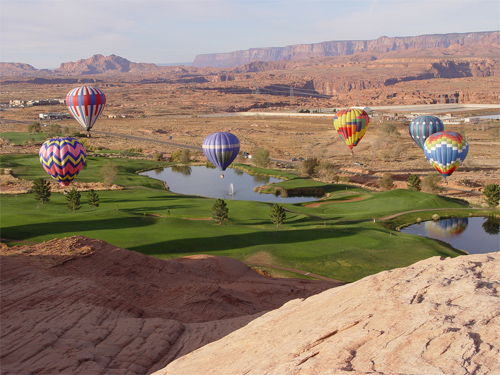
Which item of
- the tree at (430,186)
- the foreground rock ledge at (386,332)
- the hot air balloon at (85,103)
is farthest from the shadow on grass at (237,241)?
the hot air balloon at (85,103)

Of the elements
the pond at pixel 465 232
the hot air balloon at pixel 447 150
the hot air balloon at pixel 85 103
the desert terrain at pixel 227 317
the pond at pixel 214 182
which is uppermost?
the hot air balloon at pixel 85 103

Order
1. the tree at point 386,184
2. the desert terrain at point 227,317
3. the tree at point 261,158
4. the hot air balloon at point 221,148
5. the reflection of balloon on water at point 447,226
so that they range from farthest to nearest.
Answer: the tree at point 261,158, the tree at point 386,184, the hot air balloon at point 221,148, the reflection of balloon on water at point 447,226, the desert terrain at point 227,317

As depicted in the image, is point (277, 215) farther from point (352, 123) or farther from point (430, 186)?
point (352, 123)

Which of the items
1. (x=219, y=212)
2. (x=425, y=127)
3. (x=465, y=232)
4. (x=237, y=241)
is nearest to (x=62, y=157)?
(x=219, y=212)

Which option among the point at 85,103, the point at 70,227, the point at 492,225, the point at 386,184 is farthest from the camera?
the point at 386,184

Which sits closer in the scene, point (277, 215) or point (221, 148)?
point (277, 215)

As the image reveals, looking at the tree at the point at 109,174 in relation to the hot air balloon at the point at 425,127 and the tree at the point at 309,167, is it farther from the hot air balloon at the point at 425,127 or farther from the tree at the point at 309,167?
the hot air balloon at the point at 425,127

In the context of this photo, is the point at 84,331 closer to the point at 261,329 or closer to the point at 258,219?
the point at 261,329
